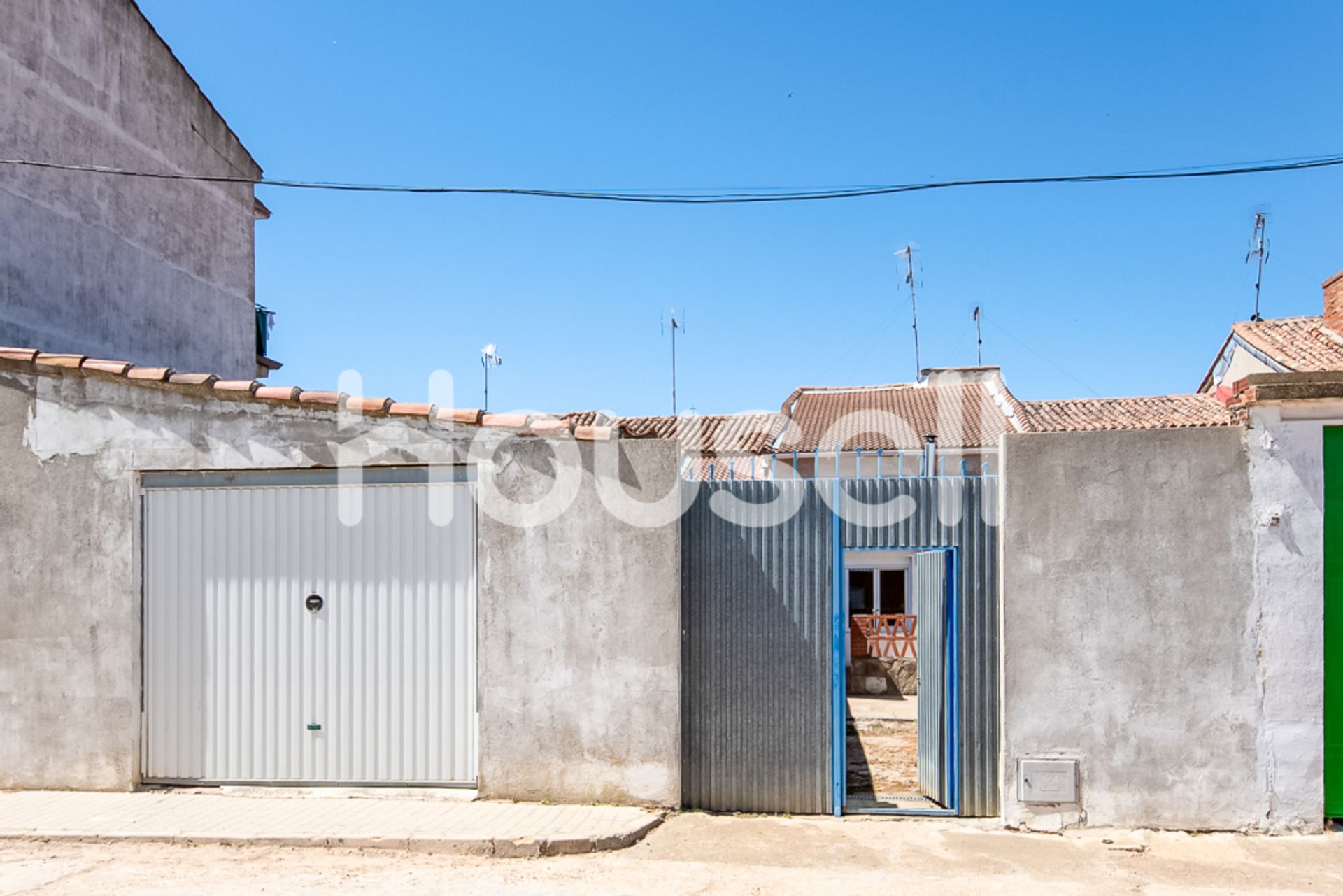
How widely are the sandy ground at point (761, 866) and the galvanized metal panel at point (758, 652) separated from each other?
394mm

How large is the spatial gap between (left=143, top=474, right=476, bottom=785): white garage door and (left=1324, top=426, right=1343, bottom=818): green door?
5923 millimetres

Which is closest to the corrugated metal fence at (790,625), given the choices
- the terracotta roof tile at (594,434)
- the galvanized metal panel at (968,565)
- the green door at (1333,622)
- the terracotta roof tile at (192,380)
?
the galvanized metal panel at (968,565)

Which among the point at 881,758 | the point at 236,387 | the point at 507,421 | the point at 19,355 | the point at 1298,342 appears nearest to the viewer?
the point at 507,421

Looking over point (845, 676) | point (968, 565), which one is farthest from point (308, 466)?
point (968, 565)

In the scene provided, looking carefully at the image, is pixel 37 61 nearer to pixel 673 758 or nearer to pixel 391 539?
pixel 391 539

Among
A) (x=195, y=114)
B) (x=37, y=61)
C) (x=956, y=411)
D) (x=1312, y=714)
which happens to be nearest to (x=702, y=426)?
(x=956, y=411)

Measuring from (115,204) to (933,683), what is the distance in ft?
35.0

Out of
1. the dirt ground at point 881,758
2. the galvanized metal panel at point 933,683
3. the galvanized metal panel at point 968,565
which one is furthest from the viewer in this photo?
the dirt ground at point 881,758

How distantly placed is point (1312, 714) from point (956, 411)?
17.3m

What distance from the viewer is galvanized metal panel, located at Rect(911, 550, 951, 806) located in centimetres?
648

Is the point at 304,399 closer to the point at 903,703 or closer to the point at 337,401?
the point at 337,401

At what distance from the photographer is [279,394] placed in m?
6.84

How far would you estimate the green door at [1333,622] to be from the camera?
610cm

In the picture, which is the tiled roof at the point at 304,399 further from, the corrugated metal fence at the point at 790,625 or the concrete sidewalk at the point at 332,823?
the concrete sidewalk at the point at 332,823
